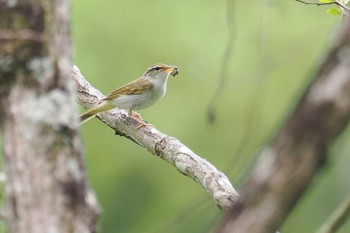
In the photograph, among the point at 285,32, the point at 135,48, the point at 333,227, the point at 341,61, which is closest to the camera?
the point at 341,61

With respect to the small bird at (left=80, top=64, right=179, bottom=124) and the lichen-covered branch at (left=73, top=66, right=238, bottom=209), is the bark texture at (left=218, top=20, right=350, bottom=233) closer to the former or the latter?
the lichen-covered branch at (left=73, top=66, right=238, bottom=209)

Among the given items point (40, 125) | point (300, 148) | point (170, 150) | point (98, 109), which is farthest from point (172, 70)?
point (300, 148)

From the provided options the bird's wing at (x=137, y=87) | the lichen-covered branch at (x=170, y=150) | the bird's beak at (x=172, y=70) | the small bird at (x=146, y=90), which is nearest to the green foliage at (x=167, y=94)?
the bird's beak at (x=172, y=70)

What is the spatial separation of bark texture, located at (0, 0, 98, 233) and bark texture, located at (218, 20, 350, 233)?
39 centimetres

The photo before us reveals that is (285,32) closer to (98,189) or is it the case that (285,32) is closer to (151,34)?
(151,34)

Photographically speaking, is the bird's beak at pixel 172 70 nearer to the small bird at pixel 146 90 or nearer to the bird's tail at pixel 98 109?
the small bird at pixel 146 90

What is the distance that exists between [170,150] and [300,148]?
8.51 feet

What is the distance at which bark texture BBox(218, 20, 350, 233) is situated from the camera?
2.02 meters

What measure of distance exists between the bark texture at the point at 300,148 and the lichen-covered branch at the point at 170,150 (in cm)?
178

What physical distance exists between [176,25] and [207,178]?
15.2m

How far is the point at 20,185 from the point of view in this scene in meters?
2.26

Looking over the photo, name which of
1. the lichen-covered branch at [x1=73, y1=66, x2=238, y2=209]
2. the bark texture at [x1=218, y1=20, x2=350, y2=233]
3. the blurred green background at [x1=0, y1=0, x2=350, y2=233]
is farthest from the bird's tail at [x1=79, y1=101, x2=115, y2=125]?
the blurred green background at [x1=0, y1=0, x2=350, y2=233]

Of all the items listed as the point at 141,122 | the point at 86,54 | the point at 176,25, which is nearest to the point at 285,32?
the point at 176,25

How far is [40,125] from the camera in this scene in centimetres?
229
